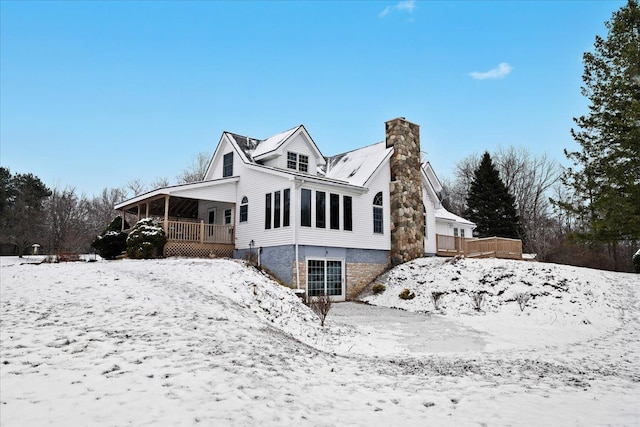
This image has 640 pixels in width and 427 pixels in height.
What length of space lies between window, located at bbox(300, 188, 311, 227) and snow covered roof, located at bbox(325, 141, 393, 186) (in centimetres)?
347

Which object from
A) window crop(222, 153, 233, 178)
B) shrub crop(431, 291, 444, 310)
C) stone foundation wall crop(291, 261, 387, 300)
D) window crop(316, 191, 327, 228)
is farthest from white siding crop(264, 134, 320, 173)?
shrub crop(431, 291, 444, 310)

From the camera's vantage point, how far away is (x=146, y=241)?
1794 centimetres

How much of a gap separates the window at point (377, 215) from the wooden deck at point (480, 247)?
5.25 m

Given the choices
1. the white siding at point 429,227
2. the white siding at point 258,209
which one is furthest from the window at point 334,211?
the white siding at point 429,227

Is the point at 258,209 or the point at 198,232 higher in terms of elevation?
the point at 258,209

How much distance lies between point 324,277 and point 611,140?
47.2 ft

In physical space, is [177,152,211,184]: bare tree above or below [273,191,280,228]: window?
above

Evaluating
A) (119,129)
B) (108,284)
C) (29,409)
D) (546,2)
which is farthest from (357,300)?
(119,129)

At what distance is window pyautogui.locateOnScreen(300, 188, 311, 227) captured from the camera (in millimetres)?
18219

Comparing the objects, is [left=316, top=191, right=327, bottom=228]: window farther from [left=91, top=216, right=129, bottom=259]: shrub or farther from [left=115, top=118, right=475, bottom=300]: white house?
[left=91, top=216, right=129, bottom=259]: shrub

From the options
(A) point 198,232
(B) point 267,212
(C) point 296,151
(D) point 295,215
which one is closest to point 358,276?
(D) point 295,215

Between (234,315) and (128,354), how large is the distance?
10.4ft

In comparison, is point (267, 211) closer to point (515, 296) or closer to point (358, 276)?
point (358, 276)

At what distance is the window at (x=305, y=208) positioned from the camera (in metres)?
18.2
